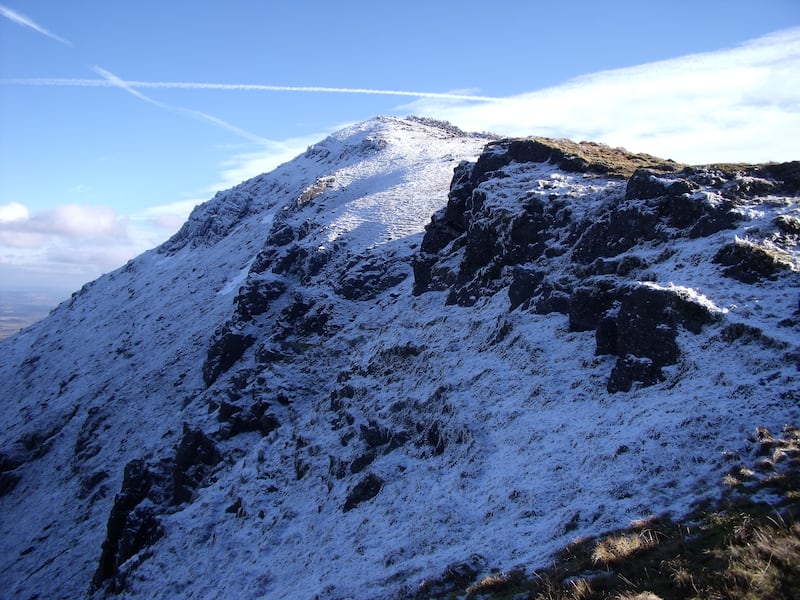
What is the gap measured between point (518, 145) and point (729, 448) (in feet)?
96.8

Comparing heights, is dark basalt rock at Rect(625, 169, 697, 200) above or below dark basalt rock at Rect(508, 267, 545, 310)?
above

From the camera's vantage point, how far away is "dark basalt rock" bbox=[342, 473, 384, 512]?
21531mm

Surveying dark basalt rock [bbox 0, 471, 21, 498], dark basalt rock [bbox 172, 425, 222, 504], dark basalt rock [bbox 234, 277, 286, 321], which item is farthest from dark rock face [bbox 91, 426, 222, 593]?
dark basalt rock [bbox 0, 471, 21, 498]

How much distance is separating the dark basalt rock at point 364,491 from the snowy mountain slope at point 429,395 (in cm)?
11

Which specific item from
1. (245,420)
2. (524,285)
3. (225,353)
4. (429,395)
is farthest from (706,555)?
(225,353)

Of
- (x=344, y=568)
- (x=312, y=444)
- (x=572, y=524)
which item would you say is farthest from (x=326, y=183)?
(x=572, y=524)

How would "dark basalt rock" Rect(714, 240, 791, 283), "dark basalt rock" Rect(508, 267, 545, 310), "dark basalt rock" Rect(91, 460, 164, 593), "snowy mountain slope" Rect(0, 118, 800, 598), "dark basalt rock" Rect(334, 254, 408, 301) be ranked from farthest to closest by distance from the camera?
"dark basalt rock" Rect(334, 254, 408, 301)
"dark basalt rock" Rect(91, 460, 164, 593)
"dark basalt rock" Rect(508, 267, 545, 310)
"dark basalt rock" Rect(714, 240, 791, 283)
"snowy mountain slope" Rect(0, 118, 800, 598)

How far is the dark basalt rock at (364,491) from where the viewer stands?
70.6 feet

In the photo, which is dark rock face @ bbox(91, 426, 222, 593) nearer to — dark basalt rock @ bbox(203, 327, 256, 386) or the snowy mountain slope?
the snowy mountain slope

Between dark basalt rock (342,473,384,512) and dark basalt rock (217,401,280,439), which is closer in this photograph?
dark basalt rock (342,473,384,512)

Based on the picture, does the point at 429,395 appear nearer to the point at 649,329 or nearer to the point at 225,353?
the point at 649,329

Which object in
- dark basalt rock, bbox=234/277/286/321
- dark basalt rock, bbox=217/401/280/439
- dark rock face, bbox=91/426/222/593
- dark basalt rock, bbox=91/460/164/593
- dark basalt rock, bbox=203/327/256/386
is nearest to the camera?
dark basalt rock, bbox=91/460/164/593

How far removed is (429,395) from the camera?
24.7 metres

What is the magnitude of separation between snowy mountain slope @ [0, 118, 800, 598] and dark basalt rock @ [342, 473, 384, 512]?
0.11m
